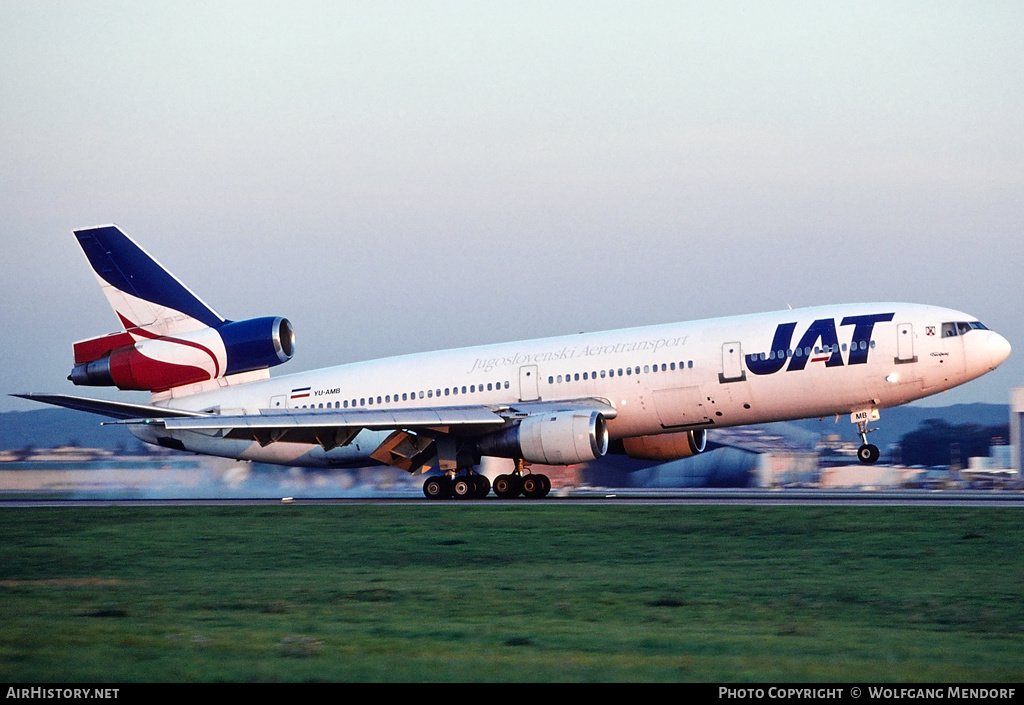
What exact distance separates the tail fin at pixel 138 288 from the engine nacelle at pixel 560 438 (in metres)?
12.0

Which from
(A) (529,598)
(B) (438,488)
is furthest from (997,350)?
(A) (529,598)

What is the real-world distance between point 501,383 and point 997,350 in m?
13.7

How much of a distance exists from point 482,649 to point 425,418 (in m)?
21.8

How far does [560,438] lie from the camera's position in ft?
104

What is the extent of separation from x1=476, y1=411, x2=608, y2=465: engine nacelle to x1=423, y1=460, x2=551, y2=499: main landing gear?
1.83 meters

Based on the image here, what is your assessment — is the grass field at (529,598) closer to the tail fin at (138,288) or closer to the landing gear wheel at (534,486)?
the landing gear wheel at (534,486)

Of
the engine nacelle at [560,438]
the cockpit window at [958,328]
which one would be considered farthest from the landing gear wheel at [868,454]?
the engine nacelle at [560,438]

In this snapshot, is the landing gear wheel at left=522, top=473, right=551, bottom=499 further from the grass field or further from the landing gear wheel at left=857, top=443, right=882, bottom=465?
the landing gear wheel at left=857, top=443, right=882, bottom=465

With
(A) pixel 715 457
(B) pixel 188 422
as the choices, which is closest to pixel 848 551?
(B) pixel 188 422

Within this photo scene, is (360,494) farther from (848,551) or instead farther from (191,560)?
(848,551)

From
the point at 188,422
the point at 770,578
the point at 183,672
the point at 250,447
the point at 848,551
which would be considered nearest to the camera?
the point at 183,672

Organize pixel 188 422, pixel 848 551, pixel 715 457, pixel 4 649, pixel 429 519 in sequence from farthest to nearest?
pixel 715 457 → pixel 188 422 → pixel 429 519 → pixel 848 551 → pixel 4 649

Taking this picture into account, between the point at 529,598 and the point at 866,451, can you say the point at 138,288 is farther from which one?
the point at 529,598

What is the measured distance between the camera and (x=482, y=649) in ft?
37.0
